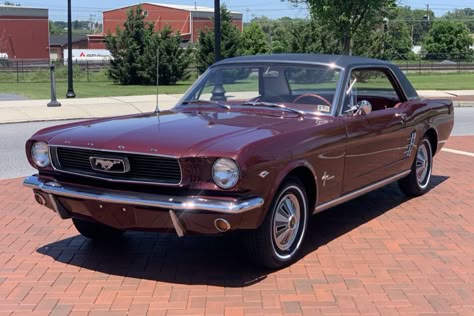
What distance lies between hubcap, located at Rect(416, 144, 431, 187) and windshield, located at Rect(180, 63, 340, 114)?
6.45ft

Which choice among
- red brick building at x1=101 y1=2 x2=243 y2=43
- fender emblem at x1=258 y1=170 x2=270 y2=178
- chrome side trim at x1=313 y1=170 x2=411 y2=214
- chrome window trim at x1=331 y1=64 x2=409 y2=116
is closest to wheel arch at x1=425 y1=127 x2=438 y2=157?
chrome window trim at x1=331 y1=64 x2=409 y2=116

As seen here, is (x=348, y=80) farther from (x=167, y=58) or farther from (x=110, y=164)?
(x=167, y=58)

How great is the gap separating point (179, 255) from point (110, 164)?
108 cm

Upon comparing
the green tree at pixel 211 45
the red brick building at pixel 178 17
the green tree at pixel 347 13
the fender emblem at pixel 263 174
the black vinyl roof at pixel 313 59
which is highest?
the red brick building at pixel 178 17

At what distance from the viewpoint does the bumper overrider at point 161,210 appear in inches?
168

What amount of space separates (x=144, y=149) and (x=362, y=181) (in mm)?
2276

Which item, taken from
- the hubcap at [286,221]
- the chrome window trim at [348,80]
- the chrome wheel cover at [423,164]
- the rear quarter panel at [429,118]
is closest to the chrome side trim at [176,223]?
the hubcap at [286,221]

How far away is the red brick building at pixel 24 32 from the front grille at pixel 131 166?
78.2 meters

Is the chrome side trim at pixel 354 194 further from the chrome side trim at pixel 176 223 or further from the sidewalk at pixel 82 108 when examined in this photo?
the sidewalk at pixel 82 108

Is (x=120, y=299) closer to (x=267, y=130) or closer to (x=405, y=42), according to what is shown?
(x=267, y=130)

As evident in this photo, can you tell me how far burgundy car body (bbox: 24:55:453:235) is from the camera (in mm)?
4332

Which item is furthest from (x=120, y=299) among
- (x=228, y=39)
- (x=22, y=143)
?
(x=228, y=39)

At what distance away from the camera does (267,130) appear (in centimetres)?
486

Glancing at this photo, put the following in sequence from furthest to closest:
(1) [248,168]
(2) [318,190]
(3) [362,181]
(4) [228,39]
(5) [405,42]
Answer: (5) [405,42] < (4) [228,39] < (3) [362,181] < (2) [318,190] < (1) [248,168]
